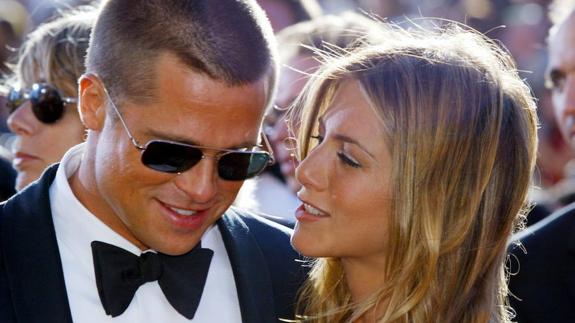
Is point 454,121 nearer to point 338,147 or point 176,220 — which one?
point 338,147

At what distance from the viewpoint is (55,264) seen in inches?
110

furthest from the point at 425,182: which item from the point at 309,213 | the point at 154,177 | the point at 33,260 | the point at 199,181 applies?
the point at 33,260

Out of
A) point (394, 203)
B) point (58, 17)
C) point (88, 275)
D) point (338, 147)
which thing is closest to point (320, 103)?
point (338, 147)

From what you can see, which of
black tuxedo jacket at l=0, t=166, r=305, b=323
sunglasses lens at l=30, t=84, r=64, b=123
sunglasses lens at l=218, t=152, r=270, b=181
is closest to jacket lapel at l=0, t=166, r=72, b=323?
black tuxedo jacket at l=0, t=166, r=305, b=323

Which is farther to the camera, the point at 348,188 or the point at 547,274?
the point at 547,274

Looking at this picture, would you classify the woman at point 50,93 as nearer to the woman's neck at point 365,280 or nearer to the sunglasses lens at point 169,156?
the sunglasses lens at point 169,156

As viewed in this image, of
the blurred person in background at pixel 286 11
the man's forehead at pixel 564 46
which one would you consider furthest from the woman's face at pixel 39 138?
the blurred person in background at pixel 286 11

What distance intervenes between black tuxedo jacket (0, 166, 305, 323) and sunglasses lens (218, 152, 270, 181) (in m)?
0.30

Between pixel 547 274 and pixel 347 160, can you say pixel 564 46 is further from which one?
pixel 347 160

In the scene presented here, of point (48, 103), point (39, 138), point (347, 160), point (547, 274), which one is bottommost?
point (39, 138)

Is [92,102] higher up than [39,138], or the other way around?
[92,102]

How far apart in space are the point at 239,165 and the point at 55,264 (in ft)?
2.09

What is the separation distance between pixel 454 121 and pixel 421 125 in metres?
0.10

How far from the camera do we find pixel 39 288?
2736 millimetres
